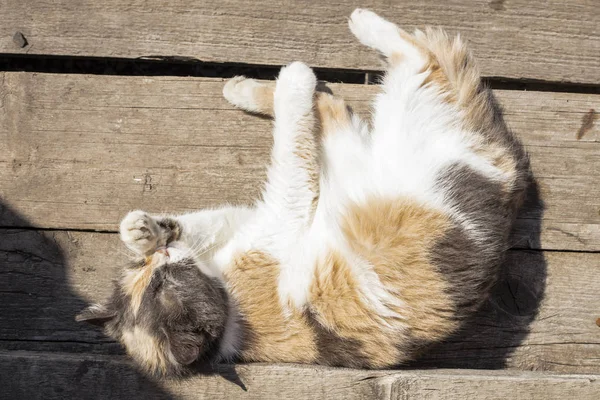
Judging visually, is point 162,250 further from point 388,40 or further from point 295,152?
point 388,40

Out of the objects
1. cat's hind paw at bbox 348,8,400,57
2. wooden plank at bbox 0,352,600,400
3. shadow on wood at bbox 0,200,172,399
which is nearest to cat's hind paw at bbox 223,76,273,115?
cat's hind paw at bbox 348,8,400,57

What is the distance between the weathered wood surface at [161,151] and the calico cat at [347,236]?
191mm

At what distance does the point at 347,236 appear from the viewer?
2.75 meters

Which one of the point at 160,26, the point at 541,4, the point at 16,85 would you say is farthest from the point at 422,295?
the point at 16,85

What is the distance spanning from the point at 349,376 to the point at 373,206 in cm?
77

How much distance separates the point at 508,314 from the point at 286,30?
186cm

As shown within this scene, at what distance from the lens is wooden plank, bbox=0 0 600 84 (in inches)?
119

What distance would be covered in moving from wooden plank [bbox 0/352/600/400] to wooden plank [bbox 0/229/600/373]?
359 millimetres

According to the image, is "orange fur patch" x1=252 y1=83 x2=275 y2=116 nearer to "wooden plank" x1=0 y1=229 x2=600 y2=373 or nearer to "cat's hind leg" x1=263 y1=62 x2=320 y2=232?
"cat's hind leg" x1=263 y1=62 x2=320 y2=232

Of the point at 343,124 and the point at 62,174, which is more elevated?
the point at 343,124

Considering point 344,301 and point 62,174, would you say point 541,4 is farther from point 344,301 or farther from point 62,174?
point 62,174

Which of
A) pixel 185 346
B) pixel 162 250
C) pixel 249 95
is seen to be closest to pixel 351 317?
pixel 185 346

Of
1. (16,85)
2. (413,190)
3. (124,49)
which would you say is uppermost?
(124,49)

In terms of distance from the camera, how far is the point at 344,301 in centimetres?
263
